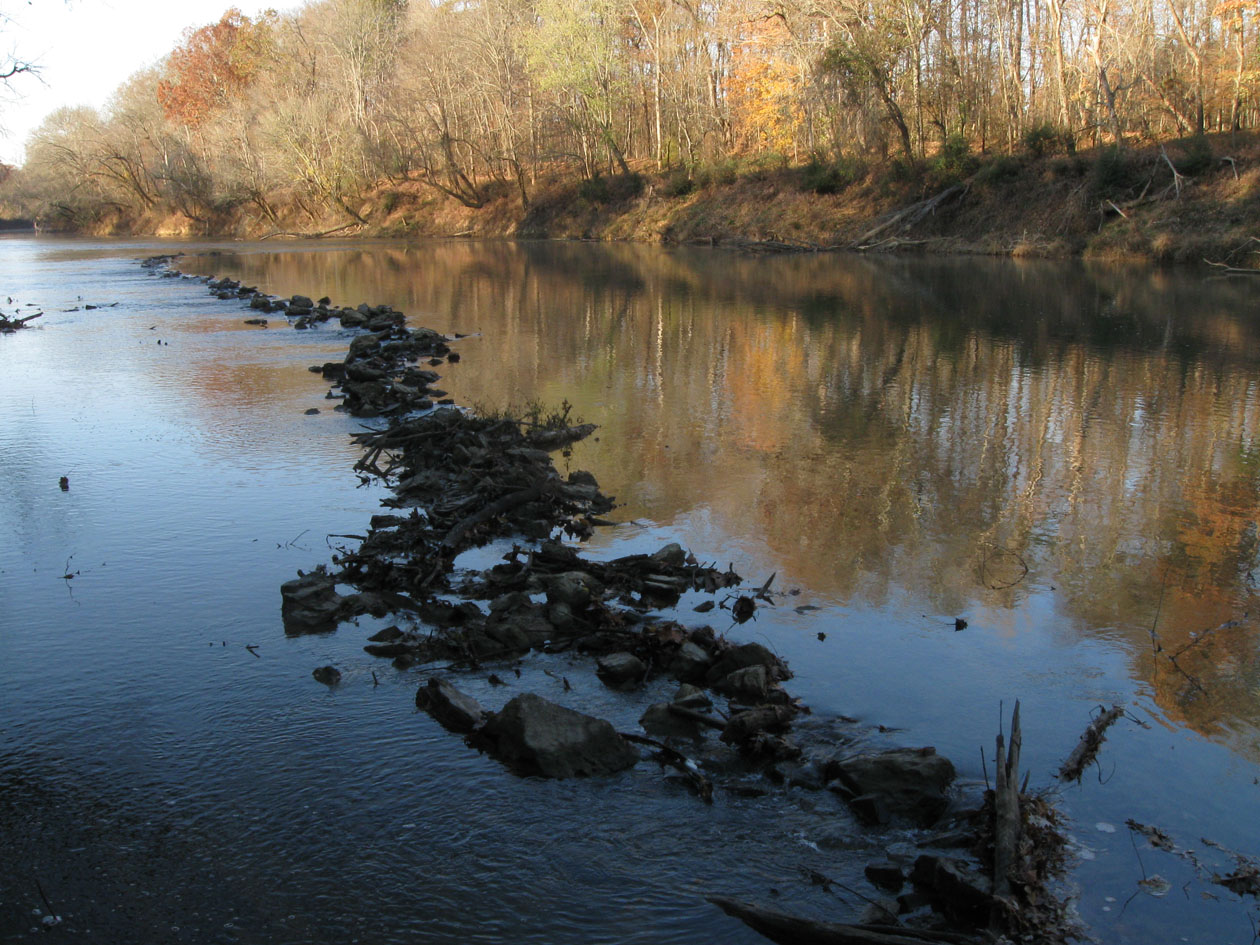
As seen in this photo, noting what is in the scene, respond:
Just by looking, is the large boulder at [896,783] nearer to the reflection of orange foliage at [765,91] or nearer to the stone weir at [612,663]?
the stone weir at [612,663]

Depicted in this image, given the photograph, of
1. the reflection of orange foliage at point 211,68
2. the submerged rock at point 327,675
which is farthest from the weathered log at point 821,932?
the reflection of orange foliage at point 211,68

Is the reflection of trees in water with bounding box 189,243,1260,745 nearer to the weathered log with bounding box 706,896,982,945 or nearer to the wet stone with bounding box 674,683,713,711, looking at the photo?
the wet stone with bounding box 674,683,713,711

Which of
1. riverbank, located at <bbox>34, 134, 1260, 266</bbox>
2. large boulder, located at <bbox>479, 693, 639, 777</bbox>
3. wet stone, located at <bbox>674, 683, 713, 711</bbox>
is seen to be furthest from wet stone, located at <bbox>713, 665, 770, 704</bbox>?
riverbank, located at <bbox>34, 134, 1260, 266</bbox>

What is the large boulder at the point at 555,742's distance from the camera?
482 cm

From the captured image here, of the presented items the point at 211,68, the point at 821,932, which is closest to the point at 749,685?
the point at 821,932

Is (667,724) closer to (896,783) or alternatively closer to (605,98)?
(896,783)

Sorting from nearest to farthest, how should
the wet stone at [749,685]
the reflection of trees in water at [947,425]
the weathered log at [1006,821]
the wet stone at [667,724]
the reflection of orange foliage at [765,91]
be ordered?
1. the weathered log at [1006,821]
2. the wet stone at [667,724]
3. the wet stone at [749,685]
4. the reflection of trees in water at [947,425]
5. the reflection of orange foliage at [765,91]

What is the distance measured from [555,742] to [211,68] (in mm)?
99759

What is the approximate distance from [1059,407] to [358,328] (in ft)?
47.5

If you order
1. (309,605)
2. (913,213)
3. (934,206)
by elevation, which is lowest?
(309,605)

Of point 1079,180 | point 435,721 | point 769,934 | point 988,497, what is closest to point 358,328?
point 988,497

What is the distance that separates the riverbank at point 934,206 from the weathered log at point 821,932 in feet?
99.5

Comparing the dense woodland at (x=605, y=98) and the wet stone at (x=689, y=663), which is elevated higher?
the dense woodland at (x=605, y=98)

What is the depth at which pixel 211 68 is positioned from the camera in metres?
90.3
